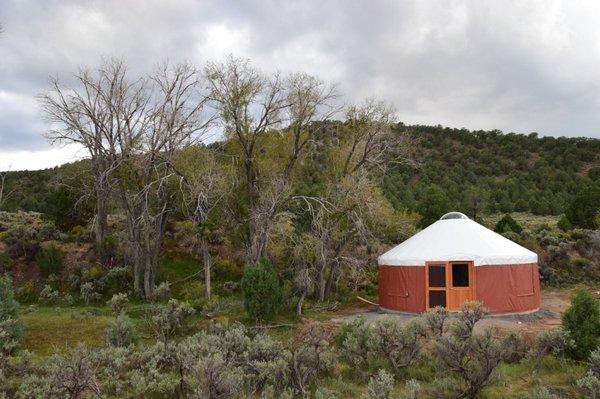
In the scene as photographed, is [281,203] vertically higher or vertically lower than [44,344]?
higher

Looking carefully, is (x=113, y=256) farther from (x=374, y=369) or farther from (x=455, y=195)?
(x=455, y=195)

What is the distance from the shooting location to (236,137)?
47.1ft

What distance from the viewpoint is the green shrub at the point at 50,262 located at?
16.9 meters

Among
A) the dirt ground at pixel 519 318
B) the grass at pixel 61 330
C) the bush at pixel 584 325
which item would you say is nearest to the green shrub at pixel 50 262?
the grass at pixel 61 330

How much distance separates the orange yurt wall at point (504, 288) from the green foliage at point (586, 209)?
1098 centimetres

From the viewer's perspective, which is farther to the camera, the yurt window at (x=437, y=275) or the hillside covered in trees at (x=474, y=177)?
the hillside covered in trees at (x=474, y=177)

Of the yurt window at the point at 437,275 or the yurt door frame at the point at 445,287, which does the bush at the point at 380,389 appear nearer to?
the yurt door frame at the point at 445,287

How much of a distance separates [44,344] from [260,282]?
4.25 meters

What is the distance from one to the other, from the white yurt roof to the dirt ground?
1.22 m

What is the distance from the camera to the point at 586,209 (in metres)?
22.2

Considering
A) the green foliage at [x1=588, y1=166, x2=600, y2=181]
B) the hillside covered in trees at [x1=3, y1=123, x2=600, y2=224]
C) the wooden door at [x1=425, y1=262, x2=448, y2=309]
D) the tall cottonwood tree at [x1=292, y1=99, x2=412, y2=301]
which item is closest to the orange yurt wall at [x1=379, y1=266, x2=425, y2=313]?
the wooden door at [x1=425, y1=262, x2=448, y2=309]

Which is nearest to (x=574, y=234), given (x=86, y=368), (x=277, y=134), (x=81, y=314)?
(x=277, y=134)

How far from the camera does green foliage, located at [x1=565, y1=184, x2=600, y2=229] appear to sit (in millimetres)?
21844

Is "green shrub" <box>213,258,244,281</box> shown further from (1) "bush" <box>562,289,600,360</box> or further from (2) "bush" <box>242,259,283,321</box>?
(1) "bush" <box>562,289,600,360</box>
